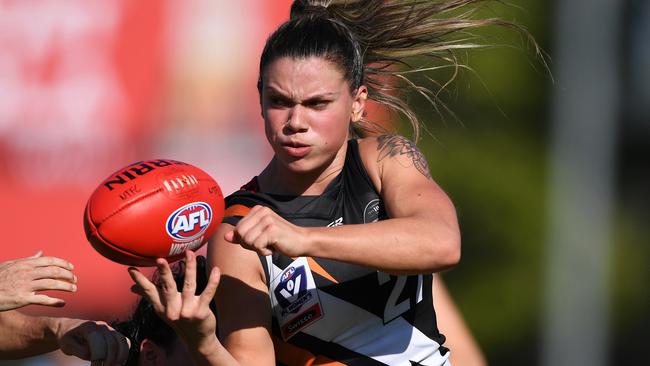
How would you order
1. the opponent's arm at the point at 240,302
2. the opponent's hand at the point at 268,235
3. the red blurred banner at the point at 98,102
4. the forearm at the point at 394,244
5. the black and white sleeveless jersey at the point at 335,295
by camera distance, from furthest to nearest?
the red blurred banner at the point at 98,102 < the black and white sleeveless jersey at the point at 335,295 < the opponent's arm at the point at 240,302 < the forearm at the point at 394,244 < the opponent's hand at the point at 268,235

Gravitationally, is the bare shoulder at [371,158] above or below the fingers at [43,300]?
above

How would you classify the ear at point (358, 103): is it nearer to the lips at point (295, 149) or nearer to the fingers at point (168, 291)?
the lips at point (295, 149)

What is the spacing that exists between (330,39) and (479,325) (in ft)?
30.9

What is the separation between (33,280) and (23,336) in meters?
0.82

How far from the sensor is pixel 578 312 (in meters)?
10.1

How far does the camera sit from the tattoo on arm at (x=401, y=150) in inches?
174

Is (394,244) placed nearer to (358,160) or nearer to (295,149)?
(295,149)

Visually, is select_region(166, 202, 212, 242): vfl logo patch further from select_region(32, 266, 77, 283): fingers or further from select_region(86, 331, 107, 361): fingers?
select_region(86, 331, 107, 361): fingers

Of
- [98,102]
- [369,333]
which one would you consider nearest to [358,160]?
[369,333]

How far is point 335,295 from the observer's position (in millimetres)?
4379

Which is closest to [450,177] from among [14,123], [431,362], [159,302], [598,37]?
[598,37]

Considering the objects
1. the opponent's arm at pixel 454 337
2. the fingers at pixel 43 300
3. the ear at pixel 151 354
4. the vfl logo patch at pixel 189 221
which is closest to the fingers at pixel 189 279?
the vfl logo patch at pixel 189 221

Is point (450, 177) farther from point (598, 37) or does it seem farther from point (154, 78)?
point (154, 78)

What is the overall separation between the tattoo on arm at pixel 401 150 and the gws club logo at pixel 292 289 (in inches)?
20.4
